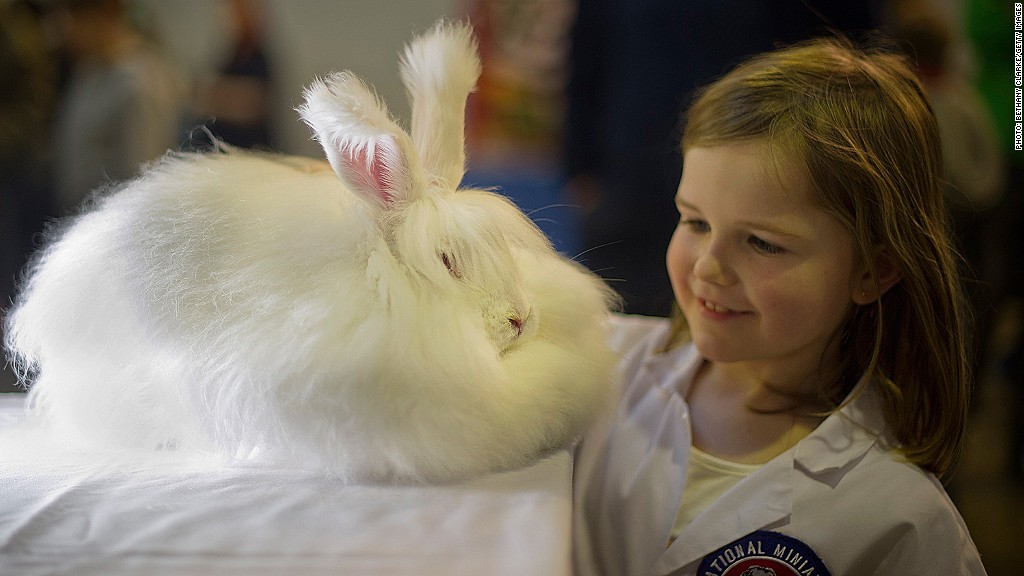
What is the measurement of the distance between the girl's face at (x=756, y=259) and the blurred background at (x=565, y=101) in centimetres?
45

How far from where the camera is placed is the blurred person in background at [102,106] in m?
2.35

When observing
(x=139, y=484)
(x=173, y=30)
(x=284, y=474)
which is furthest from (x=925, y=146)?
(x=173, y=30)

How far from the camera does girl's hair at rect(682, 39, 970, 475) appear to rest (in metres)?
0.91

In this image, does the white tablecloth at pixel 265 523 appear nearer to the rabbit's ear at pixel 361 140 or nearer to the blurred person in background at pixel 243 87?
the rabbit's ear at pixel 361 140

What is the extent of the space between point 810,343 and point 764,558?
29 cm

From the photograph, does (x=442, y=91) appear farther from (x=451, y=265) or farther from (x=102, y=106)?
(x=102, y=106)

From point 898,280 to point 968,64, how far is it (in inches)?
69.9

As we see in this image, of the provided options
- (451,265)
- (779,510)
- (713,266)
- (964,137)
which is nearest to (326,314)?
(451,265)

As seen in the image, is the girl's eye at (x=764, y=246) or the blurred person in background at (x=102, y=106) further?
the blurred person in background at (x=102, y=106)

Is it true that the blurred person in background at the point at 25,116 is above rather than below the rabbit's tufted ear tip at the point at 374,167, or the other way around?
above

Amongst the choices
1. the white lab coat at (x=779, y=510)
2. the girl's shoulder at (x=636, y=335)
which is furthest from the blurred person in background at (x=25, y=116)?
the white lab coat at (x=779, y=510)

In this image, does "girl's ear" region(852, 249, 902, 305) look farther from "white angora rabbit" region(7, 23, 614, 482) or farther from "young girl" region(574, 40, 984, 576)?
"white angora rabbit" region(7, 23, 614, 482)

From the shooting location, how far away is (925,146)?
0.96 meters

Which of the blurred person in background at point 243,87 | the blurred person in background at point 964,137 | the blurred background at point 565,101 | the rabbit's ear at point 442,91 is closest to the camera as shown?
the rabbit's ear at point 442,91
